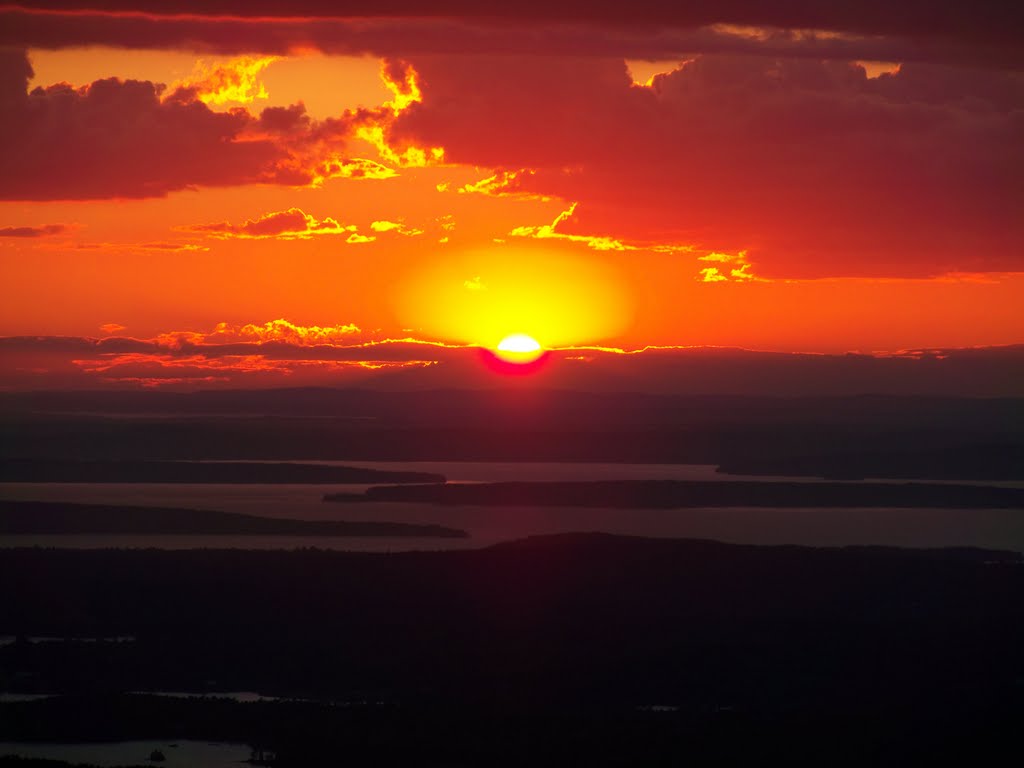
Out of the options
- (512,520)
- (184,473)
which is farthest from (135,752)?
(184,473)

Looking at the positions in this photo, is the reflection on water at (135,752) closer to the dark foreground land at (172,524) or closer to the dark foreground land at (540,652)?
the dark foreground land at (540,652)

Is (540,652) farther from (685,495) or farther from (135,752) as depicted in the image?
(685,495)

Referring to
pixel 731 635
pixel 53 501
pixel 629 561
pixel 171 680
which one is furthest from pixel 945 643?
pixel 53 501

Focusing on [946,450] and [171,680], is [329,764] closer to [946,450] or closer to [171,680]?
[171,680]

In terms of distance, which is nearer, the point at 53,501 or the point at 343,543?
the point at 343,543

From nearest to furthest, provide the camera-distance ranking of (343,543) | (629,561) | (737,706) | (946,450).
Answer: (737,706)
(629,561)
(343,543)
(946,450)

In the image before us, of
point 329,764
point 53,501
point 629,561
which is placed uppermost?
point 53,501
